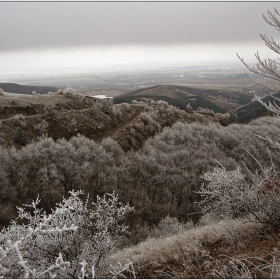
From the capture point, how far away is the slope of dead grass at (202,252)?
18.2ft

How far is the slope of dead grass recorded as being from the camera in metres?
5.55

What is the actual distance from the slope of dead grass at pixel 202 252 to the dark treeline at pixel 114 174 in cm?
887

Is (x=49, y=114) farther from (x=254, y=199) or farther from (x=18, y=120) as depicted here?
(x=254, y=199)

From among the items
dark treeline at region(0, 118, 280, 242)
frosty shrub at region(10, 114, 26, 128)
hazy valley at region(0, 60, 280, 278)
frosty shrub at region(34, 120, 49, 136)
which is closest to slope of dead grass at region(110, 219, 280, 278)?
hazy valley at region(0, 60, 280, 278)

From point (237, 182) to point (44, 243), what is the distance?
6477mm

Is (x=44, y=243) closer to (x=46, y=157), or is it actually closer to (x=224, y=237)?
(x=224, y=237)

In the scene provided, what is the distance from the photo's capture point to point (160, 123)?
37.3 m

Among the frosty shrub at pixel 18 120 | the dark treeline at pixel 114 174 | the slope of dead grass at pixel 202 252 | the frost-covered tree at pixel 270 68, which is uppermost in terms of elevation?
the frost-covered tree at pixel 270 68

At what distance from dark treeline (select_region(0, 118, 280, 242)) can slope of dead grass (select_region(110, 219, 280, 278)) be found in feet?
29.1

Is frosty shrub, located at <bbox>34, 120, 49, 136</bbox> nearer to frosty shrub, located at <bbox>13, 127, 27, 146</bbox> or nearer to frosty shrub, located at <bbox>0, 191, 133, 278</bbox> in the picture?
frosty shrub, located at <bbox>13, 127, 27, 146</bbox>

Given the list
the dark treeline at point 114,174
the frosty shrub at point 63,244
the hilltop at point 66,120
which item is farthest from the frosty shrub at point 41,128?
the frosty shrub at point 63,244

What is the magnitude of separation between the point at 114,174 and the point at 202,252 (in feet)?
49.6

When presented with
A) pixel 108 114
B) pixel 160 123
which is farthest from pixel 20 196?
pixel 160 123

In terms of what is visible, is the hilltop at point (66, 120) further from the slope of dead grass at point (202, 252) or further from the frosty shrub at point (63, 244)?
the slope of dead grass at point (202, 252)
